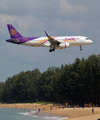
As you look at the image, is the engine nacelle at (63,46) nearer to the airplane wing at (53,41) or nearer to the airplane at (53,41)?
the airplane at (53,41)

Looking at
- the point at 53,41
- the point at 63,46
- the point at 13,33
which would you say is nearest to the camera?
the point at 63,46

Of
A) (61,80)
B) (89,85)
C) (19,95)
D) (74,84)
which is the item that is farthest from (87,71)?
(19,95)

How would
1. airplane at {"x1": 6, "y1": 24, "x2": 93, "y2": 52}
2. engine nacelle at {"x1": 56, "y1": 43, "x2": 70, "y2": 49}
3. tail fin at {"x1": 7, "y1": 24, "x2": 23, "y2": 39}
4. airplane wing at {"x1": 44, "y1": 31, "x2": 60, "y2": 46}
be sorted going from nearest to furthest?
airplane wing at {"x1": 44, "y1": 31, "x2": 60, "y2": 46} < engine nacelle at {"x1": 56, "y1": 43, "x2": 70, "y2": 49} < airplane at {"x1": 6, "y1": 24, "x2": 93, "y2": 52} < tail fin at {"x1": 7, "y1": 24, "x2": 23, "y2": 39}

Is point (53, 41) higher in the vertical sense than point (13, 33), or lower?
lower

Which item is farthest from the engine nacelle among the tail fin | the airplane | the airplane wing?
the tail fin

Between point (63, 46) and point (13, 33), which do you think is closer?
point (63, 46)

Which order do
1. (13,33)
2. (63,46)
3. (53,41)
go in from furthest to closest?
(13,33), (53,41), (63,46)

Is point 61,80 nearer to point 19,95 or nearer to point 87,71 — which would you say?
point 87,71

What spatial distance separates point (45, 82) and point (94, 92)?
283 feet

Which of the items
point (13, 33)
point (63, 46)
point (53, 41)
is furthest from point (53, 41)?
point (13, 33)

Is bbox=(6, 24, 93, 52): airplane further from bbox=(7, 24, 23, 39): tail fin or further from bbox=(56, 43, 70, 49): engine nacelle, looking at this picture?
bbox=(7, 24, 23, 39): tail fin

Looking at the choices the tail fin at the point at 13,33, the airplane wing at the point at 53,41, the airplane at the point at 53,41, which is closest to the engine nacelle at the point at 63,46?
the airplane at the point at 53,41

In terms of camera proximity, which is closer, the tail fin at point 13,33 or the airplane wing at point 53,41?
the airplane wing at point 53,41

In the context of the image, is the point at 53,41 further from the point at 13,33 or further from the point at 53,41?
the point at 13,33
